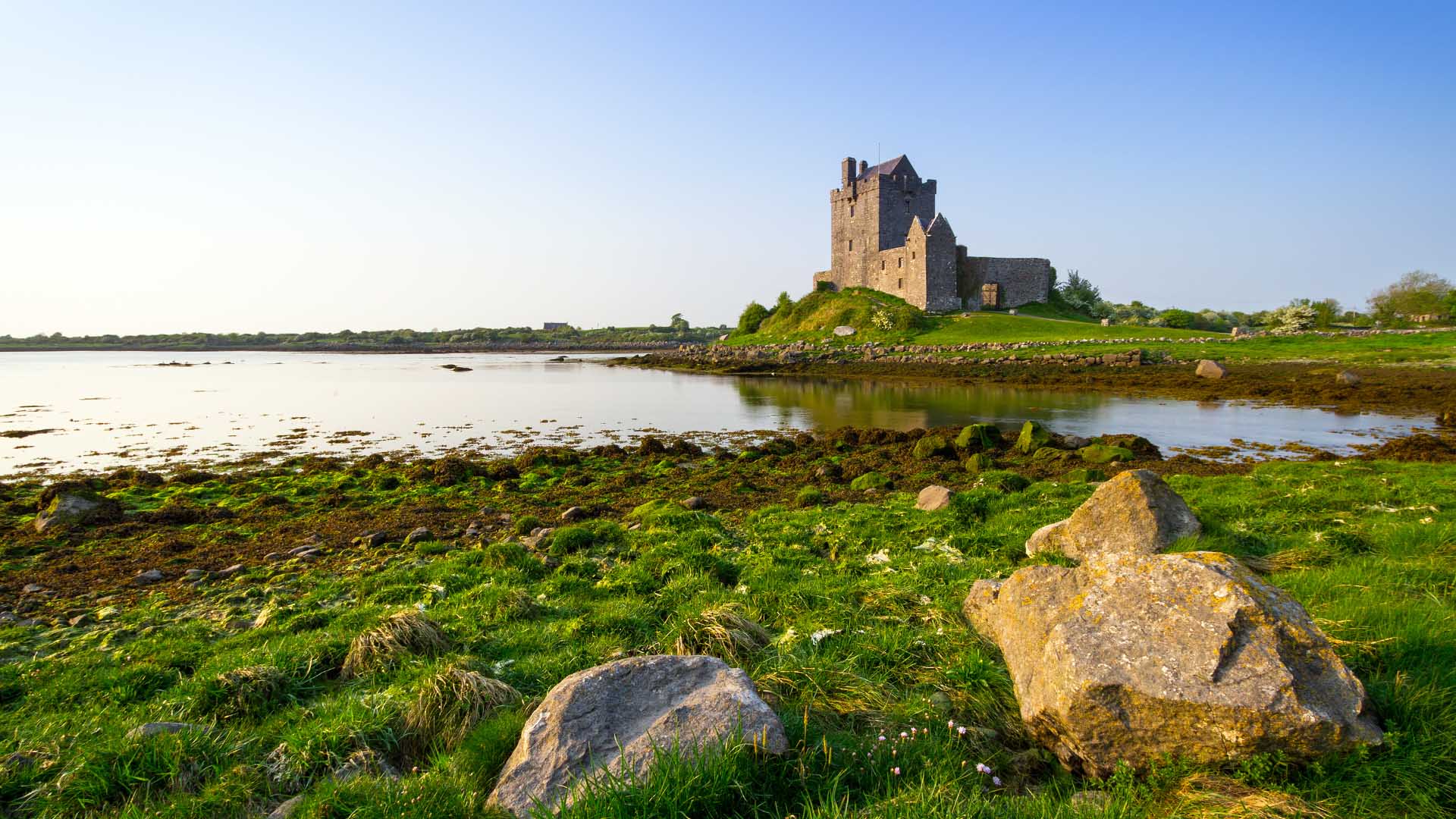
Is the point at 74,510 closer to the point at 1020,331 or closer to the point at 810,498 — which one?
the point at 810,498

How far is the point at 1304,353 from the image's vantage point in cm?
4562

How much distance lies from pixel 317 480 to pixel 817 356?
53543 mm

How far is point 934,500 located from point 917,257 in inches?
2785

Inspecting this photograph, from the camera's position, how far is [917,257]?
253 feet

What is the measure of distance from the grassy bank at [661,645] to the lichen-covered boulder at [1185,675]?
16cm

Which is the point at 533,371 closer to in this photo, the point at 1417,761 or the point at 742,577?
the point at 742,577

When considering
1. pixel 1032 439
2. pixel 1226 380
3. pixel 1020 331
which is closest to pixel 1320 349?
pixel 1226 380

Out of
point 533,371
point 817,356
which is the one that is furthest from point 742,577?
point 533,371

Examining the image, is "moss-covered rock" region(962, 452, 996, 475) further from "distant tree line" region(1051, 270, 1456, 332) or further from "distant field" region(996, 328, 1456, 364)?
"distant tree line" region(1051, 270, 1456, 332)

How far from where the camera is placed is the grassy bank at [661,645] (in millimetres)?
3451

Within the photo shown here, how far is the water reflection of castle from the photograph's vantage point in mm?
29578

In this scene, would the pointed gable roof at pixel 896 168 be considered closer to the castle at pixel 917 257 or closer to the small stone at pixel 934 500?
the castle at pixel 917 257

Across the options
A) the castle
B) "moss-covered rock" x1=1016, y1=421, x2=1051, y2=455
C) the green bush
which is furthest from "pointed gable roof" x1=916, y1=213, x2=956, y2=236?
"moss-covered rock" x1=1016, y1=421, x2=1051, y2=455

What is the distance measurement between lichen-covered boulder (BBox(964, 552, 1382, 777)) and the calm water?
20.9 m
